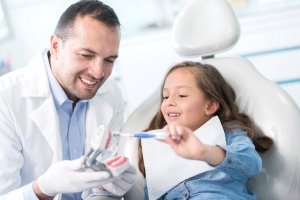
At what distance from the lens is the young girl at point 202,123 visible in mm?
1157

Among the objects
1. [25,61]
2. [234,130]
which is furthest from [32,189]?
[25,61]

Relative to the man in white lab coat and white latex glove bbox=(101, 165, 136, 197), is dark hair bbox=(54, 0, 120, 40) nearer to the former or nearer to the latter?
the man in white lab coat

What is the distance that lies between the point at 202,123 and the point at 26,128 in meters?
0.64

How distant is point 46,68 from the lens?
1521 millimetres

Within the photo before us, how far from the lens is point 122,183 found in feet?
4.33

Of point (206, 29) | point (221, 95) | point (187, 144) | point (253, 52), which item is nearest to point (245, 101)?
point (221, 95)

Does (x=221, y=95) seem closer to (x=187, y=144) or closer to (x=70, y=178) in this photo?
(x=187, y=144)

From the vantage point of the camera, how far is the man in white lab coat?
1.34 m

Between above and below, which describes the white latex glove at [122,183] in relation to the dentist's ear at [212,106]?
below

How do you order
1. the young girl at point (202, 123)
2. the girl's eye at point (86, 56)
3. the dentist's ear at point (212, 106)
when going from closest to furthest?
the young girl at point (202, 123) < the girl's eye at point (86, 56) < the dentist's ear at point (212, 106)

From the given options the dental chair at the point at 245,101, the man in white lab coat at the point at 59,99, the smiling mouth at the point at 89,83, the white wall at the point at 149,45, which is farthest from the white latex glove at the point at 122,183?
the white wall at the point at 149,45

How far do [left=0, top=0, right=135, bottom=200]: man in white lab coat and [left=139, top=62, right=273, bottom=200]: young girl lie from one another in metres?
0.24

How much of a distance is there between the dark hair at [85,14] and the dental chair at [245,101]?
0.34m

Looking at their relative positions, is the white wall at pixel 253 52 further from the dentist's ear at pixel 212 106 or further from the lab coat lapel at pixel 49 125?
the lab coat lapel at pixel 49 125
